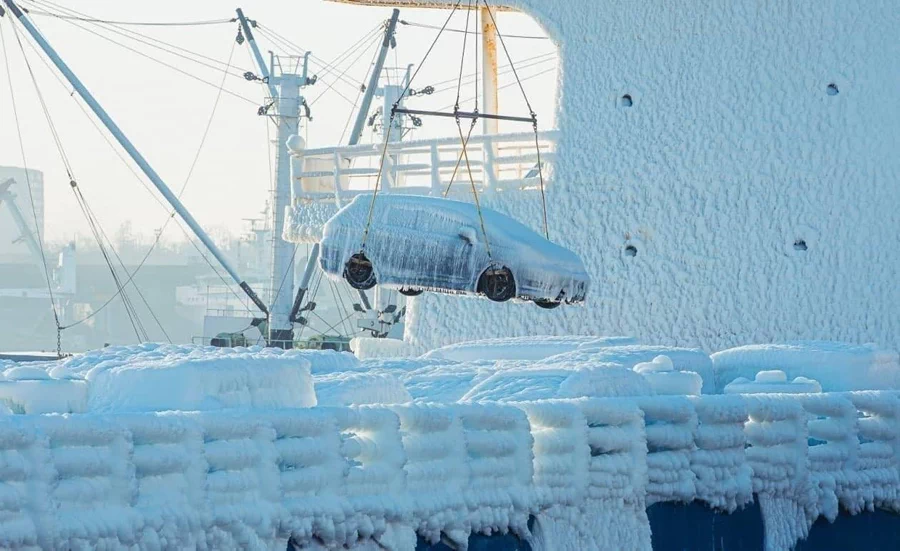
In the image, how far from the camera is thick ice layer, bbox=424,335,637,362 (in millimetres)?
17078

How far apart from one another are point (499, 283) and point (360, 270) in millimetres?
1522

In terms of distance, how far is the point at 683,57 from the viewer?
1855cm

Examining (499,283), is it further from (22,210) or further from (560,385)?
(22,210)

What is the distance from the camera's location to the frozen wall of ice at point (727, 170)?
57.9ft

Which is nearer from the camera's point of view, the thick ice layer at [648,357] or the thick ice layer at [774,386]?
the thick ice layer at [774,386]

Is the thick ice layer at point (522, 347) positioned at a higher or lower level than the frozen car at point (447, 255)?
lower

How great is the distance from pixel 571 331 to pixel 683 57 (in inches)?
144

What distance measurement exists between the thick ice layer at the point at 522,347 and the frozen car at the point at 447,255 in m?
1.19

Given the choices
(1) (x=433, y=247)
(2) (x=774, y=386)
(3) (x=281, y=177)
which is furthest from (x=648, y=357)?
(3) (x=281, y=177)

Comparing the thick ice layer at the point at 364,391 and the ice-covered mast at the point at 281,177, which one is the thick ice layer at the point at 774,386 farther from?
the ice-covered mast at the point at 281,177

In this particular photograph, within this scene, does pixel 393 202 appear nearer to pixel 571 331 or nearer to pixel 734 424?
pixel 571 331

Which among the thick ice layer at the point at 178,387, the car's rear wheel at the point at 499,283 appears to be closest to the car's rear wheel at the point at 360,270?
the car's rear wheel at the point at 499,283

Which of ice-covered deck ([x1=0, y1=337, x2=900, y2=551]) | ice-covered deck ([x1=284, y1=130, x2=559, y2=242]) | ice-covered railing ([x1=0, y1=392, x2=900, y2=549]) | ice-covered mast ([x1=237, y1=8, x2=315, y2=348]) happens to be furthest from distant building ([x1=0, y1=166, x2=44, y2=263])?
ice-covered railing ([x1=0, y1=392, x2=900, y2=549])

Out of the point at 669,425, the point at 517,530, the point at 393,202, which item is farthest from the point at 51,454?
the point at 393,202
